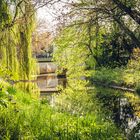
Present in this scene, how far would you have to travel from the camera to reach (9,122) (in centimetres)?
720

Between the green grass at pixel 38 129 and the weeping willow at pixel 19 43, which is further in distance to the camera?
the weeping willow at pixel 19 43

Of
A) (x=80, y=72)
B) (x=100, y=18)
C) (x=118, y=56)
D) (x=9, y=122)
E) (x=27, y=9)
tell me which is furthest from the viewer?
(x=118, y=56)

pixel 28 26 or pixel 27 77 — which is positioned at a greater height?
pixel 28 26

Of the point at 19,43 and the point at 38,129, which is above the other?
the point at 19,43

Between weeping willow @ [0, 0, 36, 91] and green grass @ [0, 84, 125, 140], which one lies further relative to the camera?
weeping willow @ [0, 0, 36, 91]

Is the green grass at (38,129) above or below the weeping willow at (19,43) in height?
Answer: below

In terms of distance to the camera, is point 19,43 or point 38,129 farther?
point 19,43

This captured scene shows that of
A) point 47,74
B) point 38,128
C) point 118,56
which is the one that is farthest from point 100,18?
point 47,74

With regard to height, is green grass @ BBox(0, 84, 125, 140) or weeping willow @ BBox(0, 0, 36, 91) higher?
weeping willow @ BBox(0, 0, 36, 91)

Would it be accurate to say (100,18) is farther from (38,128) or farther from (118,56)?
(118,56)

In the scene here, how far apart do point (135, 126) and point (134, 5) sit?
5.31 meters

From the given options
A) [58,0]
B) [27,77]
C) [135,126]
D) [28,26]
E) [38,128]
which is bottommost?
[135,126]

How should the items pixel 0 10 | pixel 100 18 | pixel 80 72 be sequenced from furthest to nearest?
pixel 80 72 → pixel 100 18 → pixel 0 10

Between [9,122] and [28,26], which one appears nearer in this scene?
[9,122]
